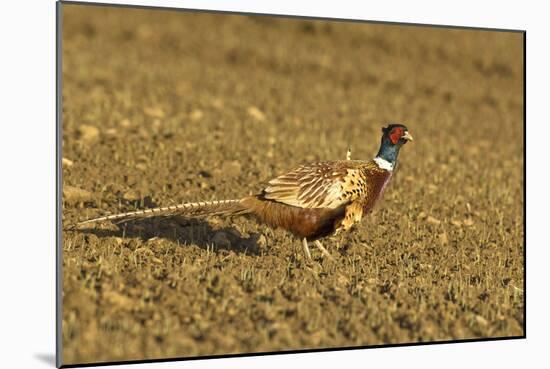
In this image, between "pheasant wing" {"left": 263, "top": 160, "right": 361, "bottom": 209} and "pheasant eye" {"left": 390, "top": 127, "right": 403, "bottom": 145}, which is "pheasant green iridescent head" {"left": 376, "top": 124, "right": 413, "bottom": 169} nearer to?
"pheasant eye" {"left": 390, "top": 127, "right": 403, "bottom": 145}

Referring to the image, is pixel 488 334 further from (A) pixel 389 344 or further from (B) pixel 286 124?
(B) pixel 286 124

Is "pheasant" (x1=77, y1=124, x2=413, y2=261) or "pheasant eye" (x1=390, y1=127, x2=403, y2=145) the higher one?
"pheasant eye" (x1=390, y1=127, x2=403, y2=145)

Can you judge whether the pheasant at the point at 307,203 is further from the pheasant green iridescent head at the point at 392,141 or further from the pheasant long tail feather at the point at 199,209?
the pheasant green iridescent head at the point at 392,141

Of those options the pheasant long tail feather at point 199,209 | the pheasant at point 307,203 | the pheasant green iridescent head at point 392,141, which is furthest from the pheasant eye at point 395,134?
the pheasant long tail feather at point 199,209

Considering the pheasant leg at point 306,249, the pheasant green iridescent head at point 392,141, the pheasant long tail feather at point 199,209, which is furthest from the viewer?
the pheasant green iridescent head at point 392,141

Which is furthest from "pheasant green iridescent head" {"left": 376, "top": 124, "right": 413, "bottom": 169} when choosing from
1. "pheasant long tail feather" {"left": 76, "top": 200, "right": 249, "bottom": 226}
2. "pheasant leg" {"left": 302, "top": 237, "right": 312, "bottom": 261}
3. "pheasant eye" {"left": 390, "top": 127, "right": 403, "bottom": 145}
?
"pheasant long tail feather" {"left": 76, "top": 200, "right": 249, "bottom": 226}

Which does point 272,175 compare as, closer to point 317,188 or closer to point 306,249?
point 306,249
